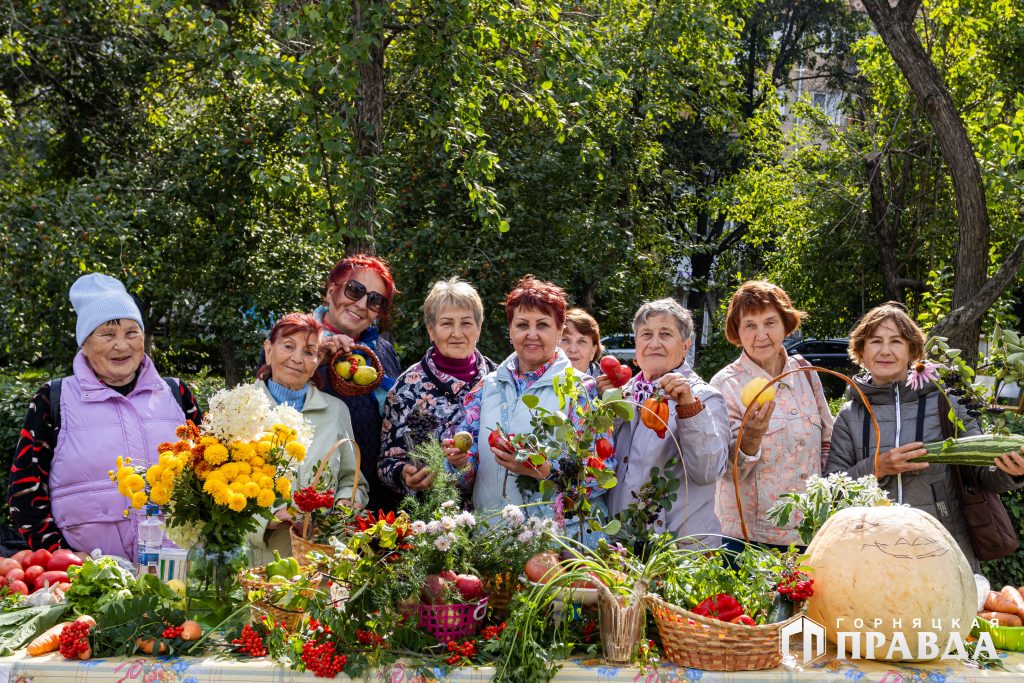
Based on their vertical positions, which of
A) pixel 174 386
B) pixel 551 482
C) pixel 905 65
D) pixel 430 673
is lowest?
pixel 430 673

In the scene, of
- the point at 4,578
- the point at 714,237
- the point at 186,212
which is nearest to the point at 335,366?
the point at 4,578

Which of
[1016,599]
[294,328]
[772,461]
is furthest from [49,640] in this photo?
[1016,599]

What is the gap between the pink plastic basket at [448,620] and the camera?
99.1 inches

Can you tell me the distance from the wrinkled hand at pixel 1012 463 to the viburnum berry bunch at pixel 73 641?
2.98 meters

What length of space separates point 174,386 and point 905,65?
571 centimetres

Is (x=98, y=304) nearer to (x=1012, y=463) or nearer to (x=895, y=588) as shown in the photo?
(x=895, y=588)

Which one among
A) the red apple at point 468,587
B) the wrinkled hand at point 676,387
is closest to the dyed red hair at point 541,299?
the wrinkled hand at point 676,387

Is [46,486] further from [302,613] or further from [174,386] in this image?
[302,613]

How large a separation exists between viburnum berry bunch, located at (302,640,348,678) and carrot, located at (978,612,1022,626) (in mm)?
1978

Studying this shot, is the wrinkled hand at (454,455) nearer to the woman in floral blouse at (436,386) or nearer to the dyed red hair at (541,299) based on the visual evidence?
the woman in floral blouse at (436,386)

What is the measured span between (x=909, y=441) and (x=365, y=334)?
7.53ft

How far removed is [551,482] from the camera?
9.69 ft

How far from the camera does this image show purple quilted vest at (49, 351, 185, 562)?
341cm

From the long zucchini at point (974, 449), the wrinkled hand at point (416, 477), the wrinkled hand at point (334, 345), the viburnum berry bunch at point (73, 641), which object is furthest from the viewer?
the wrinkled hand at point (334, 345)
